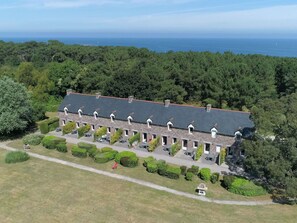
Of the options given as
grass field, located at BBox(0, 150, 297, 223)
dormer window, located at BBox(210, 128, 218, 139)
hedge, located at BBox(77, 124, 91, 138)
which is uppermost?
dormer window, located at BBox(210, 128, 218, 139)

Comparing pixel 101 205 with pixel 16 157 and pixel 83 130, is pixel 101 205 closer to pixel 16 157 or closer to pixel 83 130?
pixel 16 157

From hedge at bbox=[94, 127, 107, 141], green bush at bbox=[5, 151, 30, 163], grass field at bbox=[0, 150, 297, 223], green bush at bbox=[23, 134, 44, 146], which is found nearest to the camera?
grass field at bbox=[0, 150, 297, 223]

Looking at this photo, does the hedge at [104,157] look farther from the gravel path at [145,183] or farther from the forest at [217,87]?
the forest at [217,87]

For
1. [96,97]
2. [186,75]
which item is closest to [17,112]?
[96,97]

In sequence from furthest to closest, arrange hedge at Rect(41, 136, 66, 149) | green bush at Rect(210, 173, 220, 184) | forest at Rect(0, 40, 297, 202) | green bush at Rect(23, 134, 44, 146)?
green bush at Rect(23, 134, 44, 146), hedge at Rect(41, 136, 66, 149), green bush at Rect(210, 173, 220, 184), forest at Rect(0, 40, 297, 202)

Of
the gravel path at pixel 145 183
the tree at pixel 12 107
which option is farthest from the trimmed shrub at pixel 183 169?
the tree at pixel 12 107

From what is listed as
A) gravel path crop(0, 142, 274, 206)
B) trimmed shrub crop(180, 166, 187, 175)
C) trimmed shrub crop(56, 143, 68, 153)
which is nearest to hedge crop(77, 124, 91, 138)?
trimmed shrub crop(56, 143, 68, 153)

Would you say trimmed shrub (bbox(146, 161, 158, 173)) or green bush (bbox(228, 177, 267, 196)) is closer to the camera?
green bush (bbox(228, 177, 267, 196))

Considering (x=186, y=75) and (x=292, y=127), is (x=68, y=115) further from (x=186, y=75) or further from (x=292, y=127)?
(x=292, y=127)

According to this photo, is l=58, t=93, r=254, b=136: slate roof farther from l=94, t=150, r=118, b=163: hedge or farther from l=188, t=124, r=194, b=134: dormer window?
l=94, t=150, r=118, b=163: hedge

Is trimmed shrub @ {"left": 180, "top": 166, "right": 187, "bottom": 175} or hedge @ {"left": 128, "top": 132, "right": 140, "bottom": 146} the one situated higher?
hedge @ {"left": 128, "top": 132, "right": 140, "bottom": 146}
